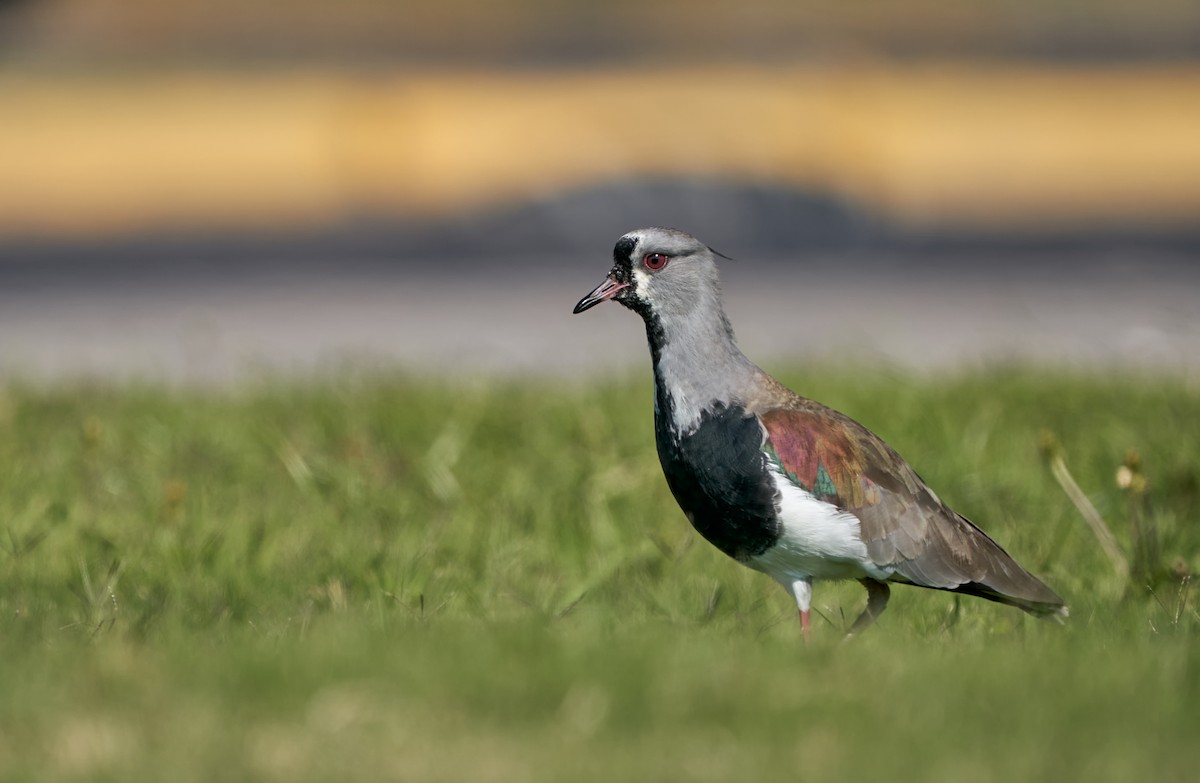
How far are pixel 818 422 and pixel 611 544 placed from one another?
51.8 inches

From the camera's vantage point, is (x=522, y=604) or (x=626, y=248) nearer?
(x=626, y=248)

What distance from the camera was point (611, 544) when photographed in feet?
Answer: 19.2

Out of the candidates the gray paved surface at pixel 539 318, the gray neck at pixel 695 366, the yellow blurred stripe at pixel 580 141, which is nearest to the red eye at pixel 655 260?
the gray neck at pixel 695 366

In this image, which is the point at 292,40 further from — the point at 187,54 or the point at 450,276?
the point at 450,276

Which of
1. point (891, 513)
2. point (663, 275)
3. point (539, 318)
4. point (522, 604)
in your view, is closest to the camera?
point (891, 513)

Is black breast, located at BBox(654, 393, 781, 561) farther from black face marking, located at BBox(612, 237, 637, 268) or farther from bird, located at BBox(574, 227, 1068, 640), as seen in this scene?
black face marking, located at BBox(612, 237, 637, 268)

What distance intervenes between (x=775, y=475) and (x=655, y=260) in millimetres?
729

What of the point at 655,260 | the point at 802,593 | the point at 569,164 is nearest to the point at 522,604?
the point at 802,593

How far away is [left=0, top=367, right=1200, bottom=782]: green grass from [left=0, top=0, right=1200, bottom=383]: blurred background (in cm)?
297

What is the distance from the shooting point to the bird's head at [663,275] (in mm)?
4828

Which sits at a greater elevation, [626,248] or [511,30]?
[511,30]

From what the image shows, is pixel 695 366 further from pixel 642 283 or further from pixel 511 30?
pixel 511 30

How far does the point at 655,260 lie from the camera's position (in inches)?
191

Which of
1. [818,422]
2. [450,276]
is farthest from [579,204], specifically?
[818,422]
